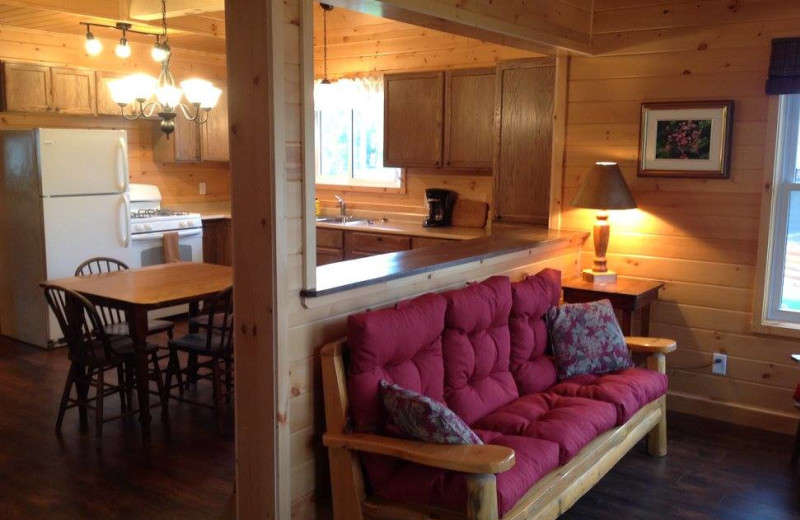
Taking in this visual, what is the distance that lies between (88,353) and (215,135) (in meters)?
3.57

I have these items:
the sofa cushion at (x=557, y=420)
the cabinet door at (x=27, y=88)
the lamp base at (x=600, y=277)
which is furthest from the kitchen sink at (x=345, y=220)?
the sofa cushion at (x=557, y=420)

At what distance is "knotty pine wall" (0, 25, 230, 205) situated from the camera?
18.9ft

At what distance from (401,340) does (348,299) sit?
0.88ft

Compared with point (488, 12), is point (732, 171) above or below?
below

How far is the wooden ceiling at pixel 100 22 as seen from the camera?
5043 mm

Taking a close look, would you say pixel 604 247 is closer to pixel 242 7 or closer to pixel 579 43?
pixel 579 43

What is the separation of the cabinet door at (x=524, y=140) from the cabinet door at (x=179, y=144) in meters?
3.29

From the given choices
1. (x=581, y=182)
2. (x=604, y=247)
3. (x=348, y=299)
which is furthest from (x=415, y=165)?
(x=348, y=299)

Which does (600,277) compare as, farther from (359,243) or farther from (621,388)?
(359,243)

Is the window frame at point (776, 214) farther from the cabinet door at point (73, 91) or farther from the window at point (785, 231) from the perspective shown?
the cabinet door at point (73, 91)

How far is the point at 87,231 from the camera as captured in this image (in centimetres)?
553

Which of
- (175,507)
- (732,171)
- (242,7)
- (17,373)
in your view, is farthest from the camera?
(17,373)

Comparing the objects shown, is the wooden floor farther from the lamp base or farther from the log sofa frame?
the lamp base

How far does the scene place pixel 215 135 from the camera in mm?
6934
